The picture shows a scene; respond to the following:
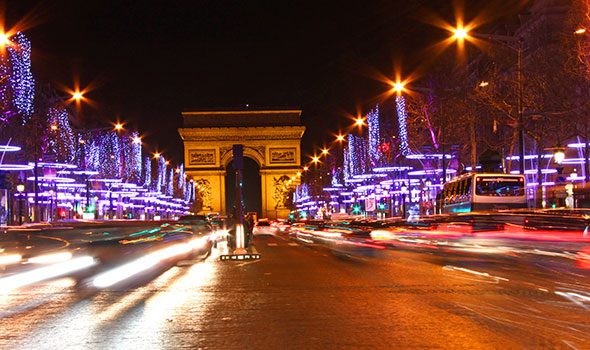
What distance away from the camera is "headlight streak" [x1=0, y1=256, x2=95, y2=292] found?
14.6m

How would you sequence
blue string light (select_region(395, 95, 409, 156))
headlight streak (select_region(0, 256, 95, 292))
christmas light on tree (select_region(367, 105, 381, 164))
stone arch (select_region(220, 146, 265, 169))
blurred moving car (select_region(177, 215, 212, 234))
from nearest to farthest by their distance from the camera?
1. headlight streak (select_region(0, 256, 95, 292))
2. blurred moving car (select_region(177, 215, 212, 234))
3. blue string light (select_region(395, 95, 409, 156))
4. christmas light on tree (select_region(367, 105, 381, 164))
5. stone arch (select_region(220, 146, 265, 169))

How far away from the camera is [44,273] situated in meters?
17.0

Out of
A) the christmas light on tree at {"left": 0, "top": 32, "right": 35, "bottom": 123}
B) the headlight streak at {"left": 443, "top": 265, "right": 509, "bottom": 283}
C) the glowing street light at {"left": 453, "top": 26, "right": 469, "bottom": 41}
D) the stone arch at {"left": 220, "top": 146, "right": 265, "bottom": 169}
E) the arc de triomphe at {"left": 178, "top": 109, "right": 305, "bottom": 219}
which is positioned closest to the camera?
the headlight streak at {"left": 443, "top": 265, "right": 509, "bottom": 283}

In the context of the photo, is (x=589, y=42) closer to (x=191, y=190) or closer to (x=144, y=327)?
(x=144, y=327)

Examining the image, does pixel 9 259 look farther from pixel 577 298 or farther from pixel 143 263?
pixel 577 298

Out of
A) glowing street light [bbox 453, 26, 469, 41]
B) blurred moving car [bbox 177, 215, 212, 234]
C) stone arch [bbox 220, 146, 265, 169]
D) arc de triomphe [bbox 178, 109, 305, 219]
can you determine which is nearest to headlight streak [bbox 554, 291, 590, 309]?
blurred moving car [bbox 177, 215, 212, 234]

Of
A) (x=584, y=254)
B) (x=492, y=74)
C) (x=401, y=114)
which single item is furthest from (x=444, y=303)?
(x=401, y=114)

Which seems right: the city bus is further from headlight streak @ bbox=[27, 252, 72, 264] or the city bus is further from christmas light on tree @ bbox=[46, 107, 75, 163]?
christmas light on tree @ bbox=[46, 107, 75, 163]

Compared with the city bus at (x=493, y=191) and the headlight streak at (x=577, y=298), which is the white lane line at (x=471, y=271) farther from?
the city bus at (x=493, y=191)

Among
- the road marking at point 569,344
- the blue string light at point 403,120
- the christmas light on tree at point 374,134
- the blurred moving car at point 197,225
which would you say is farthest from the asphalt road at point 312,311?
the christmas light on tree at point 374,134

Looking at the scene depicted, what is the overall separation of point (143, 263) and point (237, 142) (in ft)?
307

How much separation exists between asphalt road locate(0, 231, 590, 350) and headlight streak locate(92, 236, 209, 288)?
58 cm

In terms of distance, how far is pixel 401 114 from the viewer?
5278 centimetres

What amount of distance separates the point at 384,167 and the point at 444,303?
179 feet
